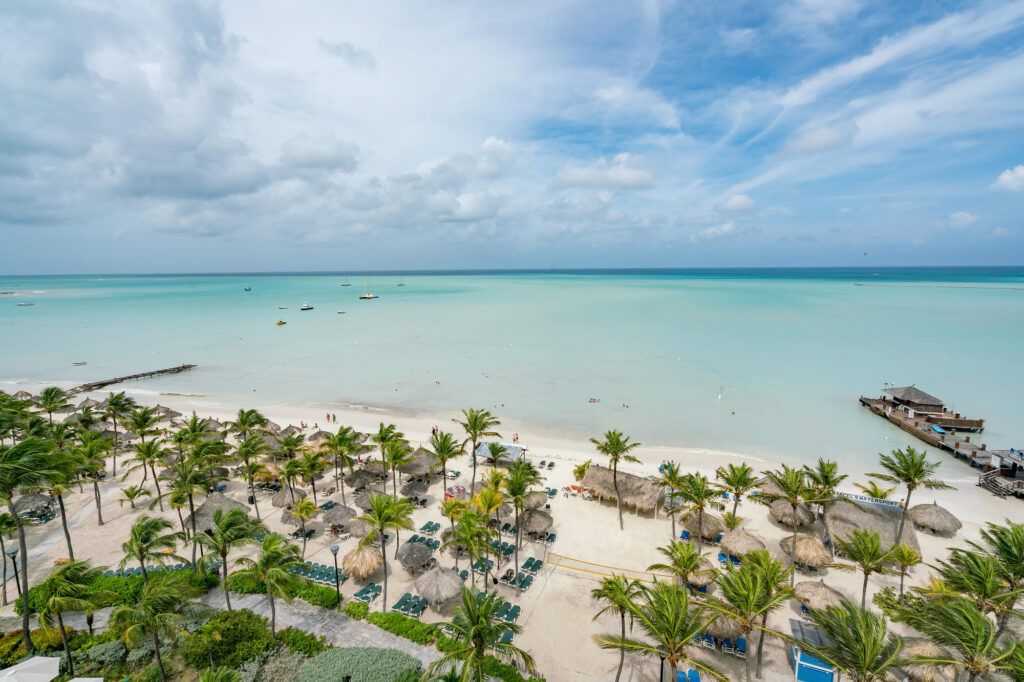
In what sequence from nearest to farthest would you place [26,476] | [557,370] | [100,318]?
[26,476]
[557,370]
[100,318]

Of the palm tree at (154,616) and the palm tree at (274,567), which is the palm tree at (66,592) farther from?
the palm tree at (274,567)

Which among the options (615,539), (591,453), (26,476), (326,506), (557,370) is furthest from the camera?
(557,370)

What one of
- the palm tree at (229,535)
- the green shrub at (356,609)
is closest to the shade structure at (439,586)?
the green shrub at (356,609)

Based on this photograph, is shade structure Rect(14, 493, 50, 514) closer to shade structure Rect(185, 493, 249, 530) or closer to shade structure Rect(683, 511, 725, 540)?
shade structure Rect(185, 493, 249, 530)

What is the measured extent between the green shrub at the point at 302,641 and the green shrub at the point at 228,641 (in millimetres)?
551

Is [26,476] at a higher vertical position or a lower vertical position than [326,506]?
higher

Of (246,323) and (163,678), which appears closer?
(163,678)

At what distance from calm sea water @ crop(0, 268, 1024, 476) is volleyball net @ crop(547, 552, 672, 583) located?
19517 mm

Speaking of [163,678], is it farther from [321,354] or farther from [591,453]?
[321,354]

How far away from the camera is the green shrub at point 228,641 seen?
16.8 meters

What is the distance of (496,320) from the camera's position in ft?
381

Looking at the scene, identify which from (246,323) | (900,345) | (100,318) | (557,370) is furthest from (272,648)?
(100,318)

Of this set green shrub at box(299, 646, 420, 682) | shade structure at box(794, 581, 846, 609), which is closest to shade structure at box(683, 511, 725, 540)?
shade structure at box(794, 581, 846, 609)

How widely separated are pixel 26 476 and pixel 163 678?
8.87 meters
